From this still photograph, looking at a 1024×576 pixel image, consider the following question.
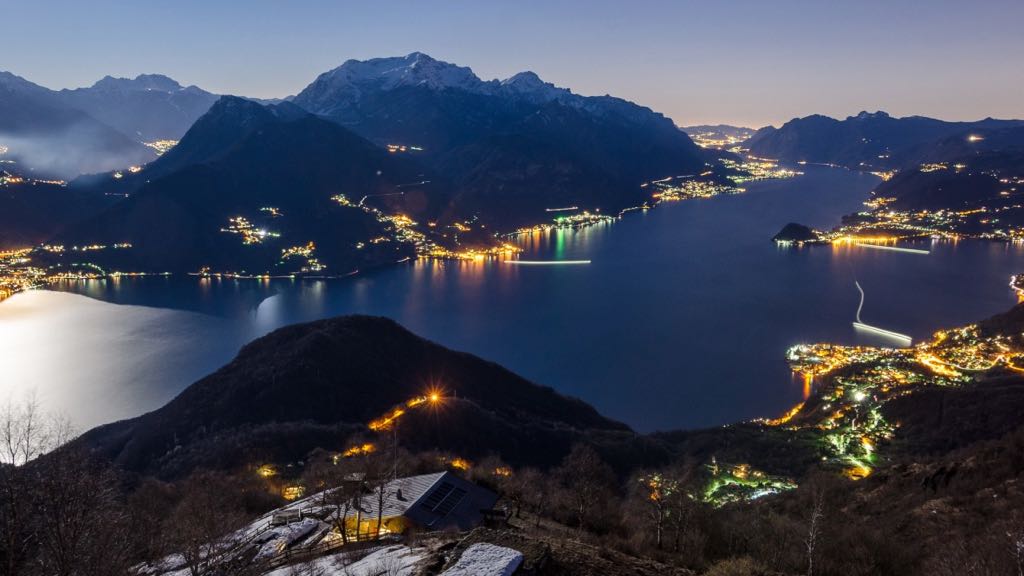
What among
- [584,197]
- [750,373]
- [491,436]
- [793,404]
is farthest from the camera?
[584,197]

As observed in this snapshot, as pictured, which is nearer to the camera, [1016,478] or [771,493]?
[1016,478]

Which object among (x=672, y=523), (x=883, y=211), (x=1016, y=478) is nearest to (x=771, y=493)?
(x=1016, y=478)

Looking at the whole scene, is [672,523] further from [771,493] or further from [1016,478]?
[771,493]

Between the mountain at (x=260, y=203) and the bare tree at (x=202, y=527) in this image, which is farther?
the mountain at (x=260, y=203)

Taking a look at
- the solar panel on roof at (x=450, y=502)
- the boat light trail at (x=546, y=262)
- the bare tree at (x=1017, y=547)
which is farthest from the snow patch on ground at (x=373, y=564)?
the boat light trail at (x=546, y=262)

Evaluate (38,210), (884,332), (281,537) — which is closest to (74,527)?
(281,537)

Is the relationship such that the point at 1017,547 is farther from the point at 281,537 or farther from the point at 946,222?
the point at 946,222

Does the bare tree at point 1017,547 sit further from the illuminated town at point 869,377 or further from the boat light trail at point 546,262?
the boat light trail at point 546,262
